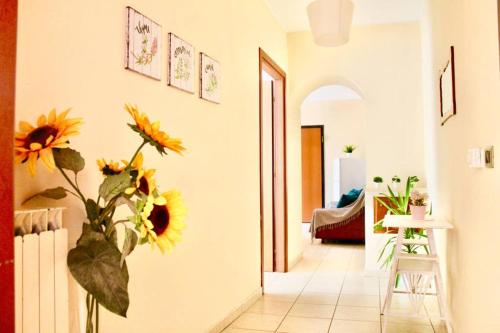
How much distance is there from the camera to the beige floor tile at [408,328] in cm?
298

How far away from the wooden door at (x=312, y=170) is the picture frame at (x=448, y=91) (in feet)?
20.6

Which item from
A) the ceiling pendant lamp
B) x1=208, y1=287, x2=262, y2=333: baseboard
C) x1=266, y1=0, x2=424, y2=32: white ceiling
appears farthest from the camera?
x1=266, y1=0, x2=424, y2=32: white ceiling

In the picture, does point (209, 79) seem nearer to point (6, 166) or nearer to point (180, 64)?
point (180, 64)

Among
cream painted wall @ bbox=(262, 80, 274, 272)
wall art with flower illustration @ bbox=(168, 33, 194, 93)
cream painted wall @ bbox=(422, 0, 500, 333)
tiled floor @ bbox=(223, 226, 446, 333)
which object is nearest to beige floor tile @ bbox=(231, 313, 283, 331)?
tiled floor @ bbox=(223, 226, 446, 333)

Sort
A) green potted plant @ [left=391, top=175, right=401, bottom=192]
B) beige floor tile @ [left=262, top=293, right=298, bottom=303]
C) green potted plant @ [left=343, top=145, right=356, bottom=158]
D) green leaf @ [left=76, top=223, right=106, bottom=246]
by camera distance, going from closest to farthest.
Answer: green leaf @ [left=76, top=223, right=106, bottom=246] → beige floor tile @ [left=262, top=293, right=298, bottom=303] → green potted plant @ [left=391, top=175, right=401, bottom=192] → green potted plant @ [left=343, top=145, right=356, bottom=158]

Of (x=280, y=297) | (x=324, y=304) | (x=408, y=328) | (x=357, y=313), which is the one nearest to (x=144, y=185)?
(x=408, y=328)

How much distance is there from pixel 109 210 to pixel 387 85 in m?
4.22

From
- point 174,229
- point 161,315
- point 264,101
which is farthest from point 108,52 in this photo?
point 264,101

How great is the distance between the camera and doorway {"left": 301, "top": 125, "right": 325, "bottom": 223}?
9312 millimetres

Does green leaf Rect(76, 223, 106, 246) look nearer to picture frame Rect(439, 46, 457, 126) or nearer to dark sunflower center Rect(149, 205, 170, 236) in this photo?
dark sunflower center Rect(149, 205, 170, 236)

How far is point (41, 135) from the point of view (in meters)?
1.21

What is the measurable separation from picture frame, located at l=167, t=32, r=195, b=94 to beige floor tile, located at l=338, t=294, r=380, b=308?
2255mm

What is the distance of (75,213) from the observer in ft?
5.27

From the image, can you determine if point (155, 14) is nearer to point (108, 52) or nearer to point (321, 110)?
point (108, 52)
